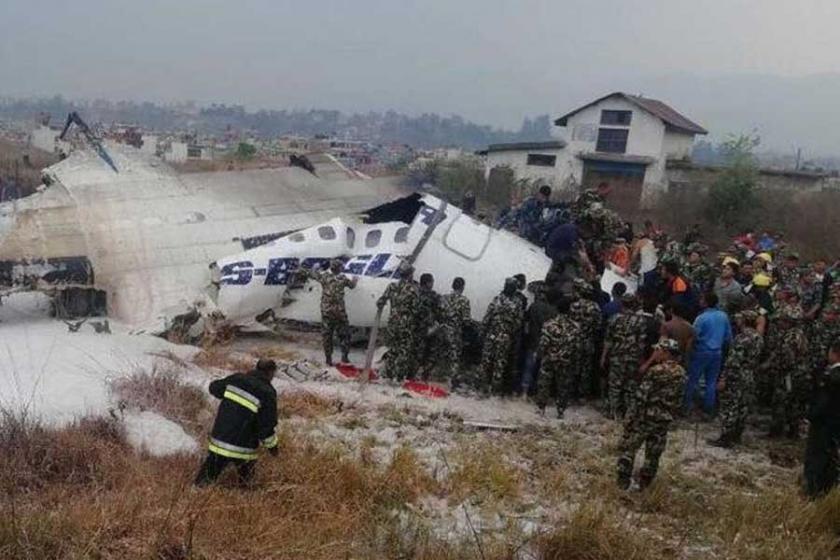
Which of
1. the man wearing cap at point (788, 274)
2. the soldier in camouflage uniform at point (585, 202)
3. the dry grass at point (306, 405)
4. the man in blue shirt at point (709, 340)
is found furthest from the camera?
the man wearing cap at point (788, 274)

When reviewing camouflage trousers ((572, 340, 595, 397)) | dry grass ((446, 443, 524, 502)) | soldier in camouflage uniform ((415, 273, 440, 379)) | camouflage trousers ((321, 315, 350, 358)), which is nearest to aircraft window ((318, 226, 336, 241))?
camouflage trousers ((321, 315, 350, 358))

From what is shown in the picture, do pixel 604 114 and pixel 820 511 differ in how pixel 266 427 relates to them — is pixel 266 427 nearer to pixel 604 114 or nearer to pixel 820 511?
pixel 820 511

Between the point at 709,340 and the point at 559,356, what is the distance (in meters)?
2.07

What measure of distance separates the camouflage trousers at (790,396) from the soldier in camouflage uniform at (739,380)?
0.79 m

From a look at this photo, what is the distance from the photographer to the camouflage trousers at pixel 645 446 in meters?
6.98

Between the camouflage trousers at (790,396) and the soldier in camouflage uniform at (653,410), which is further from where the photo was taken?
the camouflage trousers at (790,396)

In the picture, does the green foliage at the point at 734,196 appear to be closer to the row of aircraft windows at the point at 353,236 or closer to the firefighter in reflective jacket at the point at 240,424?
the row of aircraft windows at the point at 353,236

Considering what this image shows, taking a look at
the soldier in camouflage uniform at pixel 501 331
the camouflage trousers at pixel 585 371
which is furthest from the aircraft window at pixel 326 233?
the camouflage trousers at pixel 585 371

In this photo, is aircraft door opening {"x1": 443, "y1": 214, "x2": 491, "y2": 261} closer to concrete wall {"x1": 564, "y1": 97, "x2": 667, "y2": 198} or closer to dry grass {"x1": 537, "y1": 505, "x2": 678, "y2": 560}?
dry grass {"x1": 537, "y1": 505, "x2": 678, "y2": 560}

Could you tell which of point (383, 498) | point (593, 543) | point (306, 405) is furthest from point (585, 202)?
point (593, 543)

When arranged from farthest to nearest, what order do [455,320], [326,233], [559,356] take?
[326,233] < [455,320] < [559,356]

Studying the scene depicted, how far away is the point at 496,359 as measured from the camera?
32.3 feet

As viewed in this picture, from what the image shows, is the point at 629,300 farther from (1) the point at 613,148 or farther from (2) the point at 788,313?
(1) the point at 613,148

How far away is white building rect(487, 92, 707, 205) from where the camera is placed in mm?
40969
